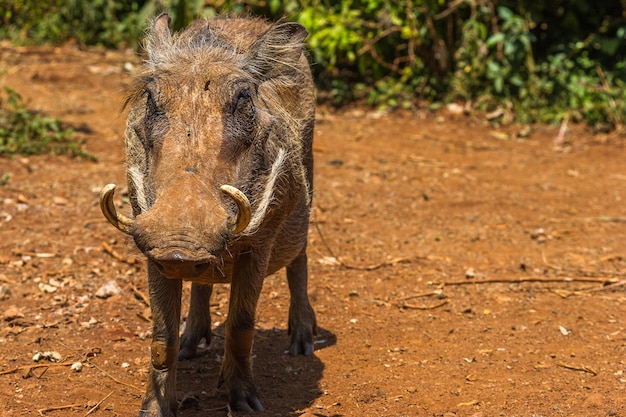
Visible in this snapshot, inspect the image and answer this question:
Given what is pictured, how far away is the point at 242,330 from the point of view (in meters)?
3.87

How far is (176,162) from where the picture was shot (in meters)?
3.20

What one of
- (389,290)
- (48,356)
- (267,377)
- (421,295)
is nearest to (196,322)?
(267,377)

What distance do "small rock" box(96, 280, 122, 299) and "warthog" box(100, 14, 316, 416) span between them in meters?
1.18

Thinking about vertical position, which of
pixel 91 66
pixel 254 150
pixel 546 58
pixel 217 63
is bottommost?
pixel 91 66

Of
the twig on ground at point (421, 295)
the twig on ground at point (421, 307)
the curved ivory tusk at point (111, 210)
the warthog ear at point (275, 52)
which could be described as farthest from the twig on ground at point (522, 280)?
the curved ivory tusk at point (111, 210)

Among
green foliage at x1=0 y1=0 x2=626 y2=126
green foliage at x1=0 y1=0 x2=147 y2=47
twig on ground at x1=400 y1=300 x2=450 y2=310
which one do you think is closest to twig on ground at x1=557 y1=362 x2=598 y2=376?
twig on ground at x1=400 y1=300 x2=450 y2=310

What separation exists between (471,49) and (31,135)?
4.54 meters

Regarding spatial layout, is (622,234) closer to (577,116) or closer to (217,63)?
(577,116)

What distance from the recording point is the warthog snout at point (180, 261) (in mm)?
2844

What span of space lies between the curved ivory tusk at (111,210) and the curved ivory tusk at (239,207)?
13.7 inches

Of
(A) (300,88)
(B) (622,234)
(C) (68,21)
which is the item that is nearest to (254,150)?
(A) (300,88)

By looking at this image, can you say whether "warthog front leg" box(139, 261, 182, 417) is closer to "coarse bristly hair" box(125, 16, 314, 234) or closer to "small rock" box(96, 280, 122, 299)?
"coarse bristly hair" box(125, 16, 314, 234)

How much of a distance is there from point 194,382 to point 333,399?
2.21ft

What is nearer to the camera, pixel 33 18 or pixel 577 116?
pixel 577 116
